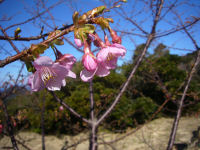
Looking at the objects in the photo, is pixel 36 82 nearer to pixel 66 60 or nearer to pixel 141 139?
pixel 66 60

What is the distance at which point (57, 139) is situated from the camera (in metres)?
5.38

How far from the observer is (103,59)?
0.73 m

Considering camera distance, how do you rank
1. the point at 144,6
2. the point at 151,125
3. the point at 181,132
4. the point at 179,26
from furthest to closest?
the point at 151,125
the point at 181,132
the point at 144,6
the point at 179,26

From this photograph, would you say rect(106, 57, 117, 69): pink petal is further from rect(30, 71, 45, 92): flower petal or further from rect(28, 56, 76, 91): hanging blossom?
rect(30, 71, 45, 92): flower petal

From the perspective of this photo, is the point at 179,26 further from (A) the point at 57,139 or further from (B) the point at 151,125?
(A) the point at 57,139

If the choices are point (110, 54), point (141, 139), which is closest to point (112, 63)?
point (110, 54)

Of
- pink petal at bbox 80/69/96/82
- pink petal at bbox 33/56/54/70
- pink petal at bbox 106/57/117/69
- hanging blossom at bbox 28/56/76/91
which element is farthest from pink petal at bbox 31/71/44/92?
pink petal at bbox 106/57/117/69

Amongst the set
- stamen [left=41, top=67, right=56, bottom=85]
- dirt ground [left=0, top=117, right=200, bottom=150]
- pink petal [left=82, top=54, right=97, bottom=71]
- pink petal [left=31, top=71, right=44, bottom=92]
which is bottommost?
dirt ground [left=0, top=117, right=200, bottom=150]

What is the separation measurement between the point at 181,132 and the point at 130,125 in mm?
1713


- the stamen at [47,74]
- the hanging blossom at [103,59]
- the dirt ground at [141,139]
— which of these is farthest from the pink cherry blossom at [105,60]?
the dirt ground at [141,139]

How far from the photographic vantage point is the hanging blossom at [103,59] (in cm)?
74

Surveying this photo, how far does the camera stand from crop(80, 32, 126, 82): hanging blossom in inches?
29.1

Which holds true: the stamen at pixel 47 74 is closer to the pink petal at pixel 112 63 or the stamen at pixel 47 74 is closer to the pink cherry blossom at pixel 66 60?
the pink cherry blossom at pixel 66 60

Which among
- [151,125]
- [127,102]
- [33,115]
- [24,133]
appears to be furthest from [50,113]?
[151,125]
